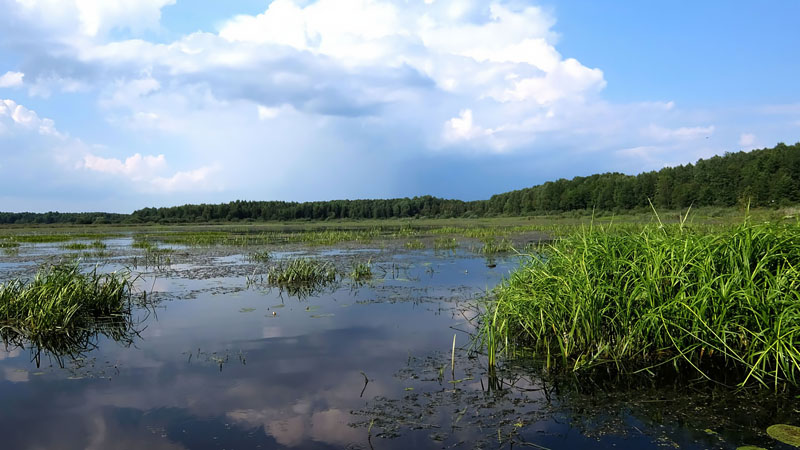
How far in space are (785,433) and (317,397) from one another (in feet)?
16.0

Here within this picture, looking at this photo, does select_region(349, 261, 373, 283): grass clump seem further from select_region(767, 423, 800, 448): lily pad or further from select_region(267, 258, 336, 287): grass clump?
select_region(767, 423, 800, 448): lily pad

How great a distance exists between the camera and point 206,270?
57.8 feet

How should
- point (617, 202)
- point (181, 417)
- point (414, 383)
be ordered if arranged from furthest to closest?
point (617, 202), point (414, 383), point (181, 417)

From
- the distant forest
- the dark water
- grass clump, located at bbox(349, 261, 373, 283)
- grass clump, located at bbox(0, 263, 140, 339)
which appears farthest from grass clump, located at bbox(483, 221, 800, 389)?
the distant forest

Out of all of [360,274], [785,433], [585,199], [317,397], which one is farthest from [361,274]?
[585,199]

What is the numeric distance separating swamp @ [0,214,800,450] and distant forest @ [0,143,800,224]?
44.7 meters

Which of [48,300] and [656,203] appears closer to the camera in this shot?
[48,300]

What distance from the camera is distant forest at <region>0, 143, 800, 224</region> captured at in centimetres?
6631

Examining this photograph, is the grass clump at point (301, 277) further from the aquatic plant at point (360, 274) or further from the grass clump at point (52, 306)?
the grass clump at point (52, 306)

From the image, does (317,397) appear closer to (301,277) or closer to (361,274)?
(301,277)

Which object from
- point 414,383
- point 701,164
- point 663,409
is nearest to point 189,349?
point 414,383

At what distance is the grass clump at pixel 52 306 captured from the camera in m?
8.84

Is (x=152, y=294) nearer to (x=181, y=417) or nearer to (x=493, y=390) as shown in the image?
(x=181, y=417)

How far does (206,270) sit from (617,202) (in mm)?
82605
